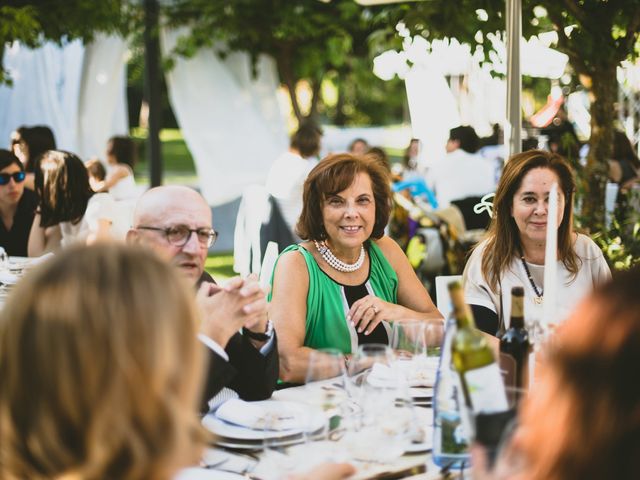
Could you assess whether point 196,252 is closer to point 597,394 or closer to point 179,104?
point 597,394

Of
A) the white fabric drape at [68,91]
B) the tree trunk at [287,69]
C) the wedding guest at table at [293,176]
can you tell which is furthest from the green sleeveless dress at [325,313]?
the white fabric drape at [68,91]

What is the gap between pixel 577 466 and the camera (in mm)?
1116

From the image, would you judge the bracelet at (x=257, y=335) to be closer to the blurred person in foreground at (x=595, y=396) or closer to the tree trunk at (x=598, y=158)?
the blurred person in foreground at (x=595, y=396)

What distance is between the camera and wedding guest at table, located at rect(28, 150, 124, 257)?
4949 millimetres

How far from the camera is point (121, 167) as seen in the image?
8.28 meters

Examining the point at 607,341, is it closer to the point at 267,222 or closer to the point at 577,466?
the point at 577,466

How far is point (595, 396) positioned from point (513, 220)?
7.47 ft

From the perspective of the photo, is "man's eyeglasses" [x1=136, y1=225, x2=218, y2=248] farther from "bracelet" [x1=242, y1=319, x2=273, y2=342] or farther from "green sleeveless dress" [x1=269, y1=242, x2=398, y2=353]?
"green sleeveless dress" [x1=269, y1=242, x2=398, y2=353]

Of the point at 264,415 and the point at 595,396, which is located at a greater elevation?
the point at 595,396

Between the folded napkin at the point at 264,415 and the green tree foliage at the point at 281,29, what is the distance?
6307 millimetres

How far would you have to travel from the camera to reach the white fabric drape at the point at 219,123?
9398 millimetres

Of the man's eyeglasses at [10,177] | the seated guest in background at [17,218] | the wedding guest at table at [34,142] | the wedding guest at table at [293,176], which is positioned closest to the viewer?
the man's eyeglasses at [10,177]

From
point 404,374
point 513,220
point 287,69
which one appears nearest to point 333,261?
point 513,220

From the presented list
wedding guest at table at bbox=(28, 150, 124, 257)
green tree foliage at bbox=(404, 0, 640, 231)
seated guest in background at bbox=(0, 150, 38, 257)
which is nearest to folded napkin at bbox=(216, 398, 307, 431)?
green tree foliage at bbox=(404, 0, 640, 231)
